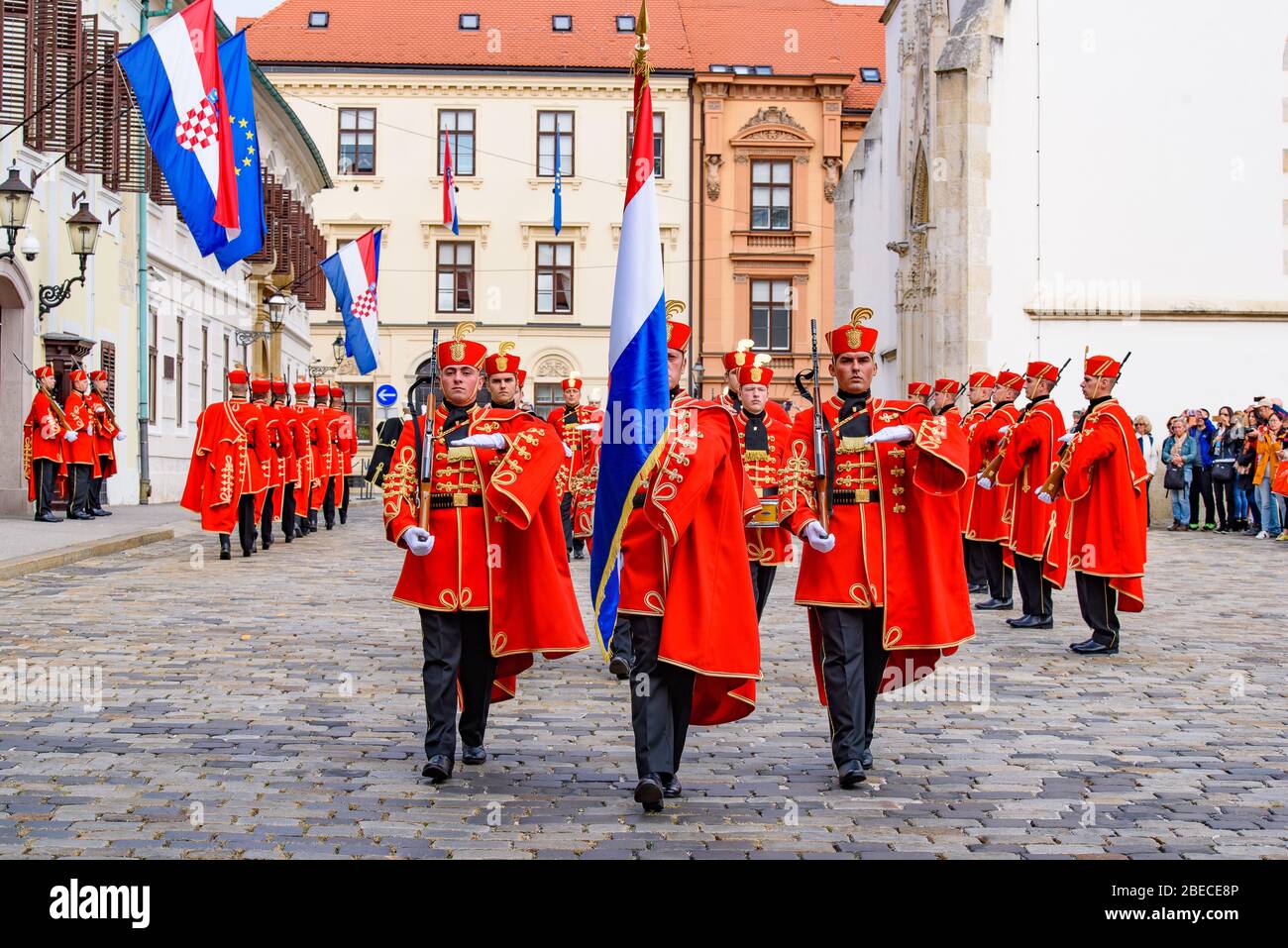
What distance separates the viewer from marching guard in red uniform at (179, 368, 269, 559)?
59.5 feet

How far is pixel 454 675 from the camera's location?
699cm

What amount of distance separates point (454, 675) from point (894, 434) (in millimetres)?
2210

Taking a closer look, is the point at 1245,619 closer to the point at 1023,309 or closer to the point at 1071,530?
the point at 1071,530

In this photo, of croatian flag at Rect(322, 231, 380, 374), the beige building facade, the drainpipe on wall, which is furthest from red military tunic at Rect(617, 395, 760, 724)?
the beige building facade

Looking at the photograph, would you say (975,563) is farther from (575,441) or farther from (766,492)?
(766,492)

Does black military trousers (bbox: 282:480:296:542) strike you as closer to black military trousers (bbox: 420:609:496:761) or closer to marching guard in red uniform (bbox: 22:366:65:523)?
marching guard in red uniform (bbox: 22:366:65:523)

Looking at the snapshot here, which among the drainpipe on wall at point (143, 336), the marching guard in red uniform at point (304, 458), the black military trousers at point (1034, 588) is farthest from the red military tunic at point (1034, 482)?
the drainpipe on wall at point (143, 336)

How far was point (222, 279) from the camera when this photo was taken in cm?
3722

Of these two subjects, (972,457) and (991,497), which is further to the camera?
(972,457)

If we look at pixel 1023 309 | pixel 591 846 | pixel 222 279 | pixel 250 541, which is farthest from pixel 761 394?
pixel 222 279

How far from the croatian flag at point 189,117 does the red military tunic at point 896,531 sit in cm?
1113

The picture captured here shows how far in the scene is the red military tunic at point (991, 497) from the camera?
47.8ft

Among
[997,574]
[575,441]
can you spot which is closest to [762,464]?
[997,574]

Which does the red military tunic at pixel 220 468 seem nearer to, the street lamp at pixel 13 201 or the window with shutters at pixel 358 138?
the street lamp at pixel 13 201
